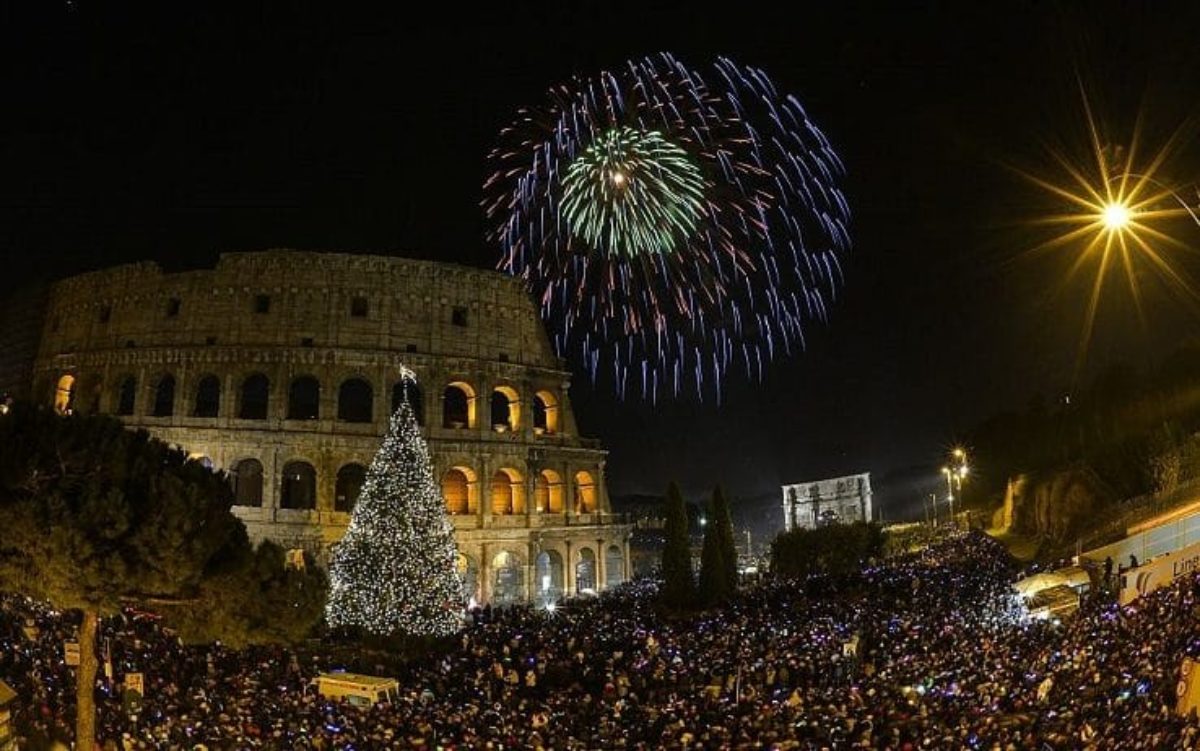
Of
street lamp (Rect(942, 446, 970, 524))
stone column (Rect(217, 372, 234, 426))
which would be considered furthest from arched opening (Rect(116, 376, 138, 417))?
street lamp (Rect(942, 446, 970, 524))

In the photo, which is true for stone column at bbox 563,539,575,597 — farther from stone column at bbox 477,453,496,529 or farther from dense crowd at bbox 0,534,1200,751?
dense crowd at bbox 0,534,1200,751

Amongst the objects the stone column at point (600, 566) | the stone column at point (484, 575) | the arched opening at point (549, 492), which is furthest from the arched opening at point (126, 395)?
the stone column at point (600, 566)

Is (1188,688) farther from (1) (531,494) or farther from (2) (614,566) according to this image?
(2) (614,566)

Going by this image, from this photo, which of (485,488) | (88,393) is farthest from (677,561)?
(88,393)

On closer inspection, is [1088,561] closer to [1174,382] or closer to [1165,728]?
[1165,728]

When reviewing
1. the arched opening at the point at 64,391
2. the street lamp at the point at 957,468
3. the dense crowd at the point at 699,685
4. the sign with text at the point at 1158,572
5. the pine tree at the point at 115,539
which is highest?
the arched opening at the point at 64,391

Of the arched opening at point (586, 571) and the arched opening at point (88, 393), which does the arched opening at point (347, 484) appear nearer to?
the arched opening at point (88, 393)
